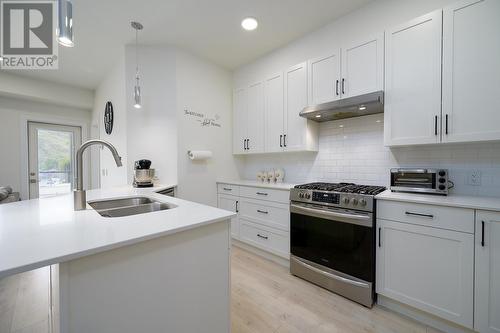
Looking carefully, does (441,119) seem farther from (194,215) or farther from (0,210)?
(0,210)

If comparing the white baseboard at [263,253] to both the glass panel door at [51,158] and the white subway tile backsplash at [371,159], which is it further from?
the glass panel door at [51,158]

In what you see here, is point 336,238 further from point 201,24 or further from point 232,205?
point 201,24

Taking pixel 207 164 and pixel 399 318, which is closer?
pixel 399 318

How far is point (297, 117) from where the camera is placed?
2.62m

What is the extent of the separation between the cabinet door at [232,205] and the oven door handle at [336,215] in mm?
1003

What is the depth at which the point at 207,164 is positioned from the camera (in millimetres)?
3215

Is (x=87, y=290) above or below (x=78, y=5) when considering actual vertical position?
below

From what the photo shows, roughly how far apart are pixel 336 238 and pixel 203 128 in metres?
2.32

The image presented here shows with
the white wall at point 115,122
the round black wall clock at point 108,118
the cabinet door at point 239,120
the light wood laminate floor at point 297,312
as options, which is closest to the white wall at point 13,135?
the white wall at point 115,122

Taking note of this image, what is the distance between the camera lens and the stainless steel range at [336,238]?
1.75 meters


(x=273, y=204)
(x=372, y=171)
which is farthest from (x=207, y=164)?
(x=372, y=171)

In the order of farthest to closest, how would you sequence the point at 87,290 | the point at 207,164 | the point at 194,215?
1. the point at 207,164
2. the point at 194,215
3. the point at 87,290

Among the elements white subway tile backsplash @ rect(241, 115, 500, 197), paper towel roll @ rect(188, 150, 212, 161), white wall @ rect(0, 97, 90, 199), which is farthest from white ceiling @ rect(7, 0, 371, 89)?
white wall @ rect(0, 97, 90, 199)

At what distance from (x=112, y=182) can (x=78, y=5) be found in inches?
90.1
